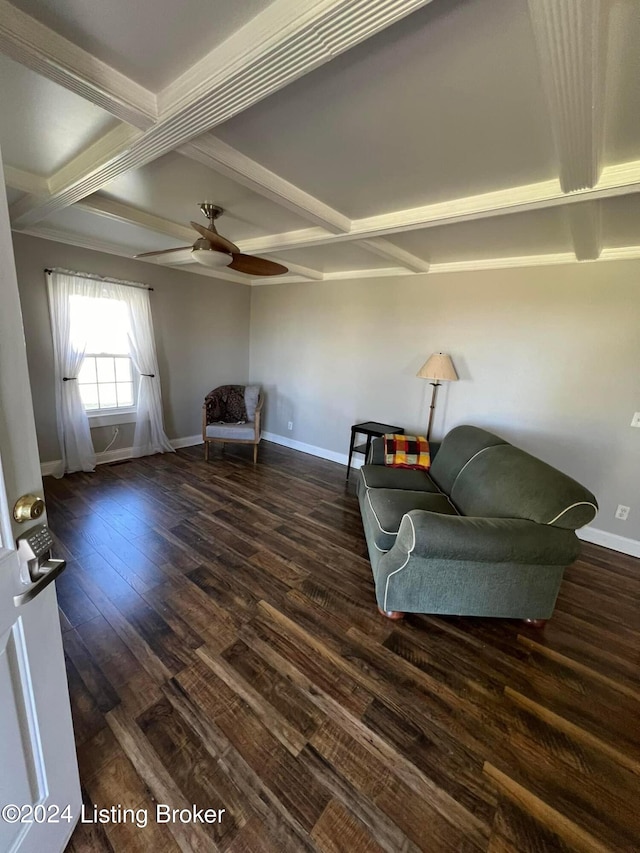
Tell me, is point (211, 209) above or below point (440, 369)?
above

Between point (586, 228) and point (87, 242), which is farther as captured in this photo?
point (87, 242)

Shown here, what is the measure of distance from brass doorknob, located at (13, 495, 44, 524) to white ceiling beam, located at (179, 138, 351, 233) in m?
→ 1.68

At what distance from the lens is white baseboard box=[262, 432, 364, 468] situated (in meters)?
4.41

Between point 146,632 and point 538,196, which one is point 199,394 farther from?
point 538,196

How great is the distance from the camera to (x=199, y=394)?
16.1ft

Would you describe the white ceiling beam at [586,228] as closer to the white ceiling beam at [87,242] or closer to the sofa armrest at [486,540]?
the sofa armrest at [486,540]

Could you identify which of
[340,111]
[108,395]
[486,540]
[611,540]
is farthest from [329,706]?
[108,395]

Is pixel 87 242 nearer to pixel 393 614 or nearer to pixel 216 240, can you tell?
pixel 216 240

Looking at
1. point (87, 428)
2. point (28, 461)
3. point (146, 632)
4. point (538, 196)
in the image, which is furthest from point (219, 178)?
point (87, 428)

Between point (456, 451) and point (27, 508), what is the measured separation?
109 inches

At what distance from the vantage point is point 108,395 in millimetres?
4020

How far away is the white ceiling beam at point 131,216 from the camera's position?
2.46 metres

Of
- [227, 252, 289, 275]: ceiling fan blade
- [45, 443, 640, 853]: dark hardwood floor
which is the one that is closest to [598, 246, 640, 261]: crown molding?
[45, 443, 640, 853]: dark hardwood floor

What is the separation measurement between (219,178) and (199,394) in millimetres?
3237
